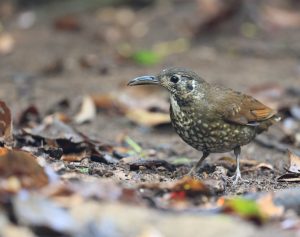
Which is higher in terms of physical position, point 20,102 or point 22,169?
point 22,169

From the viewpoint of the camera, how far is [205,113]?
555 cm

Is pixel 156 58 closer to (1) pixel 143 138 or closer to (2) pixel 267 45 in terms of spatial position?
(2) pixel 267 45

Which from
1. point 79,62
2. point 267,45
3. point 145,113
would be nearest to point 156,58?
point 79,62

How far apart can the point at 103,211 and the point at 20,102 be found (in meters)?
4.83

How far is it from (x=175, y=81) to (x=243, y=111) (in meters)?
0.61

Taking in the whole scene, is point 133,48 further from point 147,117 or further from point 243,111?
point 243,111

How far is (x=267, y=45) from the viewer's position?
1123 centimetres

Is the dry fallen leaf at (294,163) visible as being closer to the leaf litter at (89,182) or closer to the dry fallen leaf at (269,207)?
the leaf litter at (89,182)

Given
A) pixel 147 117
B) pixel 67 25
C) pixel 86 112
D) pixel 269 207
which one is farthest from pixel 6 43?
pixel 269 207

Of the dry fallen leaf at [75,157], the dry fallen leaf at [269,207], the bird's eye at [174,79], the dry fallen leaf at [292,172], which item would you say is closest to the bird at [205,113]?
the bird's eye at [174,79]

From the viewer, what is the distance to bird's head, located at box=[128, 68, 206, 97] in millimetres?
5727

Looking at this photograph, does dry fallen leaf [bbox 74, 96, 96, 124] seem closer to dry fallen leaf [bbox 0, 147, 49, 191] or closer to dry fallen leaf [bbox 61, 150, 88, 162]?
dry fallen leaf [bbox 61, 150, 88, 162]

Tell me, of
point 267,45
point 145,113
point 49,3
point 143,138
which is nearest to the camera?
point 143,138

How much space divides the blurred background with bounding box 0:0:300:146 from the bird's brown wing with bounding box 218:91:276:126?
1754 mm
